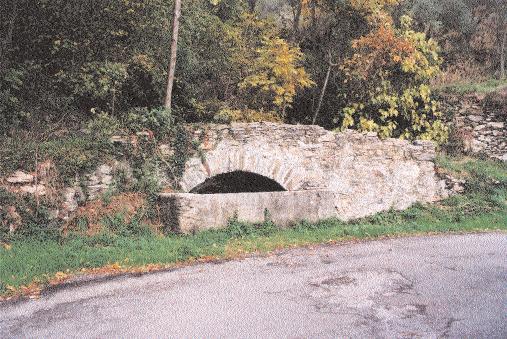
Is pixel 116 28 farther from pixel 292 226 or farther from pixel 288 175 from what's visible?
pixel 292 226

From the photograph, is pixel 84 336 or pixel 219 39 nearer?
pixel 84 336

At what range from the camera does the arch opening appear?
11.3 meters

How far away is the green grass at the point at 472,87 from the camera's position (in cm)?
1861

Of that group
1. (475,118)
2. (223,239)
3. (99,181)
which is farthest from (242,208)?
(475,118)

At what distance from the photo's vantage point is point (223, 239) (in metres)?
8.78

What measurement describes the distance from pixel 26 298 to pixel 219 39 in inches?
411

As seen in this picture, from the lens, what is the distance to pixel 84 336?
4488 millimetres

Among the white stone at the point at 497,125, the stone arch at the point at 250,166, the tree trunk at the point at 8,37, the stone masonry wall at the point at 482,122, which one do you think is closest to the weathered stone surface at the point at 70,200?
the stone arch at the point at 250,166

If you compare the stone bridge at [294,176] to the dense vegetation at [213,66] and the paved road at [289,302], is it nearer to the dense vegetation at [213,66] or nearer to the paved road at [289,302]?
the dense vegetation at [213,66]

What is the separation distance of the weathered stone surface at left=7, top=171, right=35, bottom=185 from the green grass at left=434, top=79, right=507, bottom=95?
635 inches

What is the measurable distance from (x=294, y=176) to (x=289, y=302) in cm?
588

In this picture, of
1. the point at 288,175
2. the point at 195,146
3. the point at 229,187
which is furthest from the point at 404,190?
the point at 195,146

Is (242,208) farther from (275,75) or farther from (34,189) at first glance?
(275,75)

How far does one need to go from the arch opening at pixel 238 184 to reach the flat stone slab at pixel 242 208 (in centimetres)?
93
